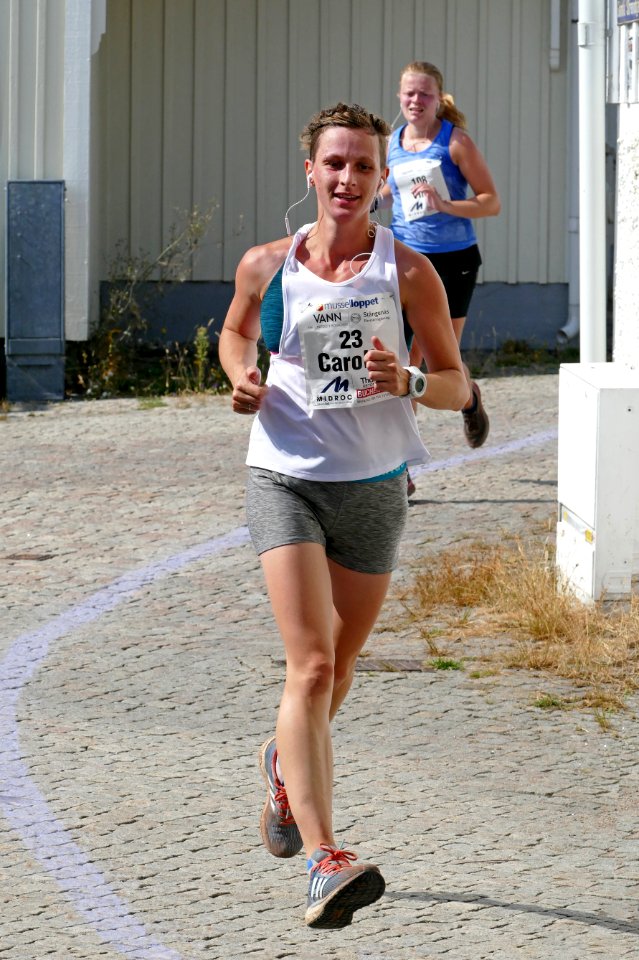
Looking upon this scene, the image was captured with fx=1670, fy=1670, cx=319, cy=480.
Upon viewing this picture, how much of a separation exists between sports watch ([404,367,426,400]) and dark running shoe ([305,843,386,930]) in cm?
117

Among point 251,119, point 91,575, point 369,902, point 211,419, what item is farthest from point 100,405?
point 369,902

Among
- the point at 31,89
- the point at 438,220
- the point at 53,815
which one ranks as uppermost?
the point at 31,89

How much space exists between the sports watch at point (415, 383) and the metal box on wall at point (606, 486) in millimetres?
2663

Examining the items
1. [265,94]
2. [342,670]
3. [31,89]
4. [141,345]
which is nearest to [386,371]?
[342,670]

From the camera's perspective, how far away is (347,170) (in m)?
4.34

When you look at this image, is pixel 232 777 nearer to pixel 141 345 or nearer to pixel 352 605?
pixel 352 605

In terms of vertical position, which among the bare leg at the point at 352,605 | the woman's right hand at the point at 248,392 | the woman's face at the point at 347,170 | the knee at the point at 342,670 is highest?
the woman's face at the point at 347,170

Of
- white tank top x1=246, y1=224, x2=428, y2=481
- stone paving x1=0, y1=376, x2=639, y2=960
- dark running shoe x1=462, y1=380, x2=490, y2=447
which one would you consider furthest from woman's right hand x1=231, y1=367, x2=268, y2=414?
dark running shoe x1=462, y1=380, x2=490, y2=447

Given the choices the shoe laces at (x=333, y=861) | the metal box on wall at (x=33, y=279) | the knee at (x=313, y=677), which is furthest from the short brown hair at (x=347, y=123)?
the metal box on wall at (x=33, y=279)

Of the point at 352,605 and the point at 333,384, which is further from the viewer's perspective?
the point at 352,605

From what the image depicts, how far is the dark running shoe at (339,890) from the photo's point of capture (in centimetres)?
378

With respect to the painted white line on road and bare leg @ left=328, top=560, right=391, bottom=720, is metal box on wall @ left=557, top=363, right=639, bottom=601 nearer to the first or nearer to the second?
the painted white line on road

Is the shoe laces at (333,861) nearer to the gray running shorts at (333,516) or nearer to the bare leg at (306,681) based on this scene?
the bare leg at (306,681)

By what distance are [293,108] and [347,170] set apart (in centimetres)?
1029
